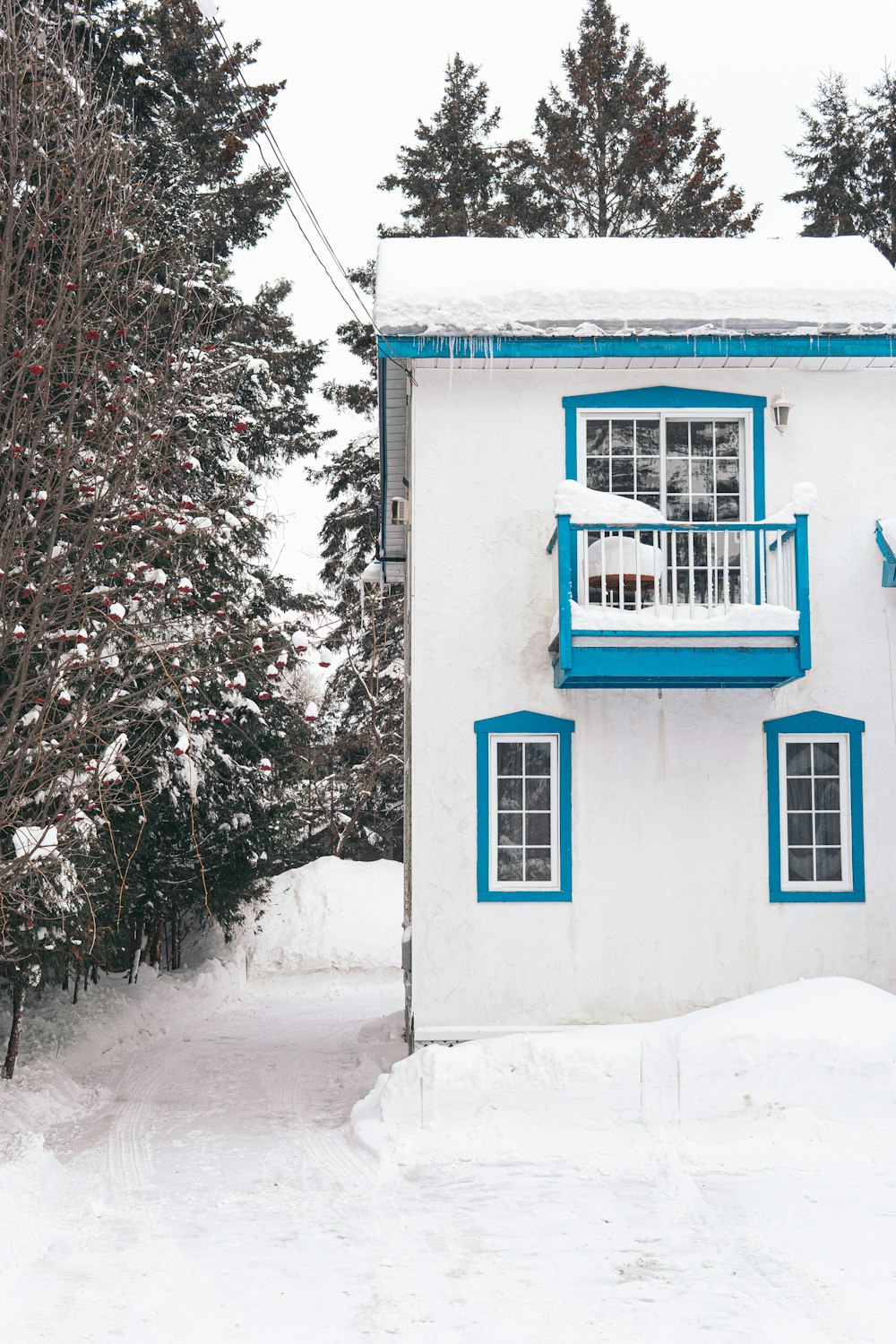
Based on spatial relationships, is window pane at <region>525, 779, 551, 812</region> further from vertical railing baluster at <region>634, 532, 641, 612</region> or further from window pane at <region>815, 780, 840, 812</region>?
window pane at <region>815, 780, 840, 812</region>

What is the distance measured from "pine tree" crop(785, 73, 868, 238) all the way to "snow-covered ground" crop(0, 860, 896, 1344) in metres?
24.3

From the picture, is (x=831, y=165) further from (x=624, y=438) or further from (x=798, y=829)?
(x=798, y=829)

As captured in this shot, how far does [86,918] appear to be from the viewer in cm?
1129

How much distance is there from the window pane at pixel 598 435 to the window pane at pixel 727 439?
1.06 metres

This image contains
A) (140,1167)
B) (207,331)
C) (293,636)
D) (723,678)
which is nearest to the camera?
(140,1167)

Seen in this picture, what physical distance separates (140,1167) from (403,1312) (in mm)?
3768

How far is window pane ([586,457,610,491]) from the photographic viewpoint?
11109 millimetres

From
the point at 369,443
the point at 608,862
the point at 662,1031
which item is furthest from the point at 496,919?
A: the point at 369,443

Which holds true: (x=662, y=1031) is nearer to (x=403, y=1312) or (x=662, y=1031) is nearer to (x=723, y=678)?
(x=723, y=678)

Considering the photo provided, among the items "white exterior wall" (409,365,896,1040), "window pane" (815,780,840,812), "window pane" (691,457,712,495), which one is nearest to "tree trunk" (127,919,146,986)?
"white exterior wall" (409,365,896,1040)

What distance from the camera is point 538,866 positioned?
1069cm

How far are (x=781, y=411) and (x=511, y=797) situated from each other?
4358 mm

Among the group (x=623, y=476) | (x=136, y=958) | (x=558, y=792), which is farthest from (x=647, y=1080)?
(x=136, y=958)

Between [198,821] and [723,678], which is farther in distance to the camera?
[198,821]
